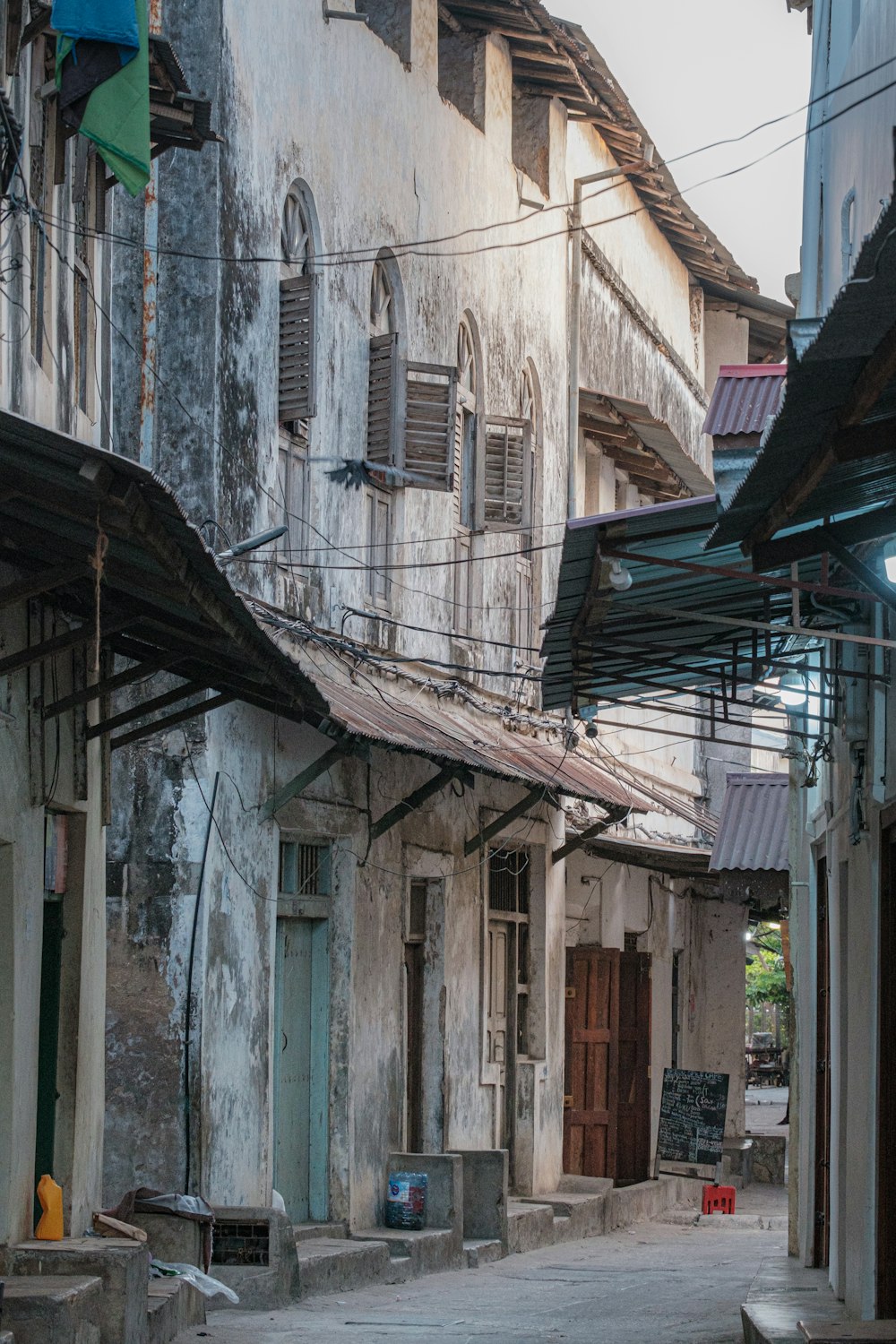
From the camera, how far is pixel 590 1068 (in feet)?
69.4

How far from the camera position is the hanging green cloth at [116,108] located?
7.71 meters

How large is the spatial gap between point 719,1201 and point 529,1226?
448cm

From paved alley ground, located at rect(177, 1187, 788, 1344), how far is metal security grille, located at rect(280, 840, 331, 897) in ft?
9.02

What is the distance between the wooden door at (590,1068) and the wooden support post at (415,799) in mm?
5934

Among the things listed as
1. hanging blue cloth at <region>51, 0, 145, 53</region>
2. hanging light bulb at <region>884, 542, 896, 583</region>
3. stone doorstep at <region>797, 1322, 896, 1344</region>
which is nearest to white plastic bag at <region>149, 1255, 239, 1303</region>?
stone doorstep at <region>797, 1322, 896, 1344</region>

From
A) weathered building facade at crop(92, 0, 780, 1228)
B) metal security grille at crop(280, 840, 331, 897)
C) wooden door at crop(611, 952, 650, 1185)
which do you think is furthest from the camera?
wooden door at crop(611, 952, 650, 1185)

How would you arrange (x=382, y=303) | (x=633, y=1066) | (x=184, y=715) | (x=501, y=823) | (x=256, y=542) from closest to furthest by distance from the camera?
(x=184, y=715)
(x=256, y=542)
(x=382, y=303)
(x=501, y=823)
(x=633, y=1066)

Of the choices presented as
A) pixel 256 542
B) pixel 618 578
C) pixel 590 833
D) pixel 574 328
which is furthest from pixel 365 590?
pixel 574 328

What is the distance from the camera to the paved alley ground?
11000 mm

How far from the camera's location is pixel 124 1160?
12266 mm

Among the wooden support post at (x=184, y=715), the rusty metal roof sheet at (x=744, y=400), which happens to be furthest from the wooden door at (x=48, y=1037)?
the rusty metal roof sheet at (x=744, y=400)

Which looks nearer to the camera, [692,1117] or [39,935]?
[39,935]

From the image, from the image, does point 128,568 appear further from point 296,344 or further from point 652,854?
point 652,854

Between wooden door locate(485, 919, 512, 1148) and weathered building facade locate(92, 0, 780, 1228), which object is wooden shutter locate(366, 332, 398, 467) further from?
wooden door locate(485, 919, 512, 1148)
